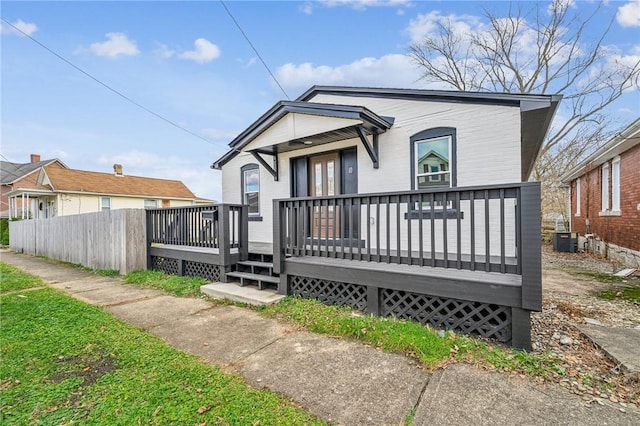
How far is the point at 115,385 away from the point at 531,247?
3675mm

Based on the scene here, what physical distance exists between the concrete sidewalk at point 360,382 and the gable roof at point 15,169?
32383mm

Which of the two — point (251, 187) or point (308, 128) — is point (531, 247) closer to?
point (308, 128)

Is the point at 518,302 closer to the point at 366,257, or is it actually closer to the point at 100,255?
the point at 366,257

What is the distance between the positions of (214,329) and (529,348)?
3.30 metres

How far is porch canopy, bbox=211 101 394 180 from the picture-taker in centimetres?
569

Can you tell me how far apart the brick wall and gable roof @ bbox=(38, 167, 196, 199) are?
25183 mm

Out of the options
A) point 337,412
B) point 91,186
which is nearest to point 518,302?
point 337,412

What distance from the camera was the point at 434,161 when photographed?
18.8 ft

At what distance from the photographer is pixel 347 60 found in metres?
12.0

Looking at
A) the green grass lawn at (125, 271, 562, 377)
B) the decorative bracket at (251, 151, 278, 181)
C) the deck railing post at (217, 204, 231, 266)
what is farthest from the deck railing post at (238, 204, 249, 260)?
the decorative bracket at (251, 151, 278, 181)

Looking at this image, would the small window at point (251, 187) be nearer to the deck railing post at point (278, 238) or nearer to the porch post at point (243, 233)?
the porch post at point (243, 233)

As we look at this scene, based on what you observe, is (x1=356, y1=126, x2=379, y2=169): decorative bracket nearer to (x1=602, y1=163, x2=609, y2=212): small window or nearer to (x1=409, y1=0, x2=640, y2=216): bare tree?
(x1=602, y1=163, x2=609, y2=212): small window

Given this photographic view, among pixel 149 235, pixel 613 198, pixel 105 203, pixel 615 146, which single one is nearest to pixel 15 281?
pixel 149 235

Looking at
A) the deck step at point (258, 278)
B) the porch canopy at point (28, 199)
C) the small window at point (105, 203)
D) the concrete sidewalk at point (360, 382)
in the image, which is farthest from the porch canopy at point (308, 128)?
the small window at point (105, 203)
